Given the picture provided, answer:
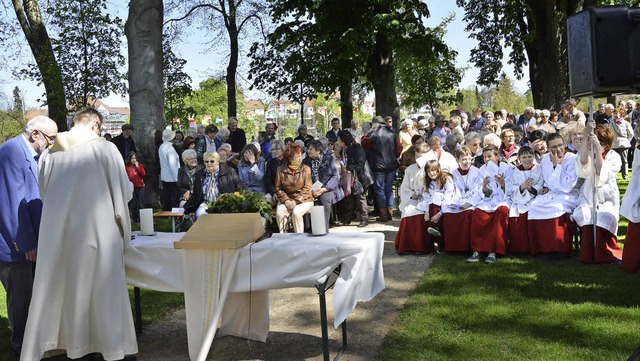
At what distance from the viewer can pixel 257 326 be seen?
5.23 m

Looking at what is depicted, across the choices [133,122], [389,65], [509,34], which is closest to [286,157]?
[133,122]

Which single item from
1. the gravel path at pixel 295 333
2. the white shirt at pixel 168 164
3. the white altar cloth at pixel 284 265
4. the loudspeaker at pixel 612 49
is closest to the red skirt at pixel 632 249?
the gravel path at pixel 295 333

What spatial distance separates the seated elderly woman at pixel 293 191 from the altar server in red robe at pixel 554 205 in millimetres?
3145

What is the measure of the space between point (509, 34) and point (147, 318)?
2373 centimetres

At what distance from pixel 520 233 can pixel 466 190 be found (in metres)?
0.92

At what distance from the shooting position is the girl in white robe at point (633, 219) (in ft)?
20.4

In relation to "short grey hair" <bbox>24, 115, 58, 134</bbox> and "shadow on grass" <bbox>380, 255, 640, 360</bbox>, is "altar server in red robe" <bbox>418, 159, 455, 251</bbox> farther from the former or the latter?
"short grey hair" <bbox>24, 115, 58, 134</bbox>

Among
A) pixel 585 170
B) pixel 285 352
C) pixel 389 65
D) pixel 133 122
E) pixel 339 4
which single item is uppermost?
pixel 339 4

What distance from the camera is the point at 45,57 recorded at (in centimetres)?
1524

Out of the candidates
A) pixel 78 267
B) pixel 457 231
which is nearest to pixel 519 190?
pixel 457 231

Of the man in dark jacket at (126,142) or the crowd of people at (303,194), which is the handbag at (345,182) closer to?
the crowd of people at (303,194)

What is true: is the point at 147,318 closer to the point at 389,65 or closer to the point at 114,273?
the point at 114,273

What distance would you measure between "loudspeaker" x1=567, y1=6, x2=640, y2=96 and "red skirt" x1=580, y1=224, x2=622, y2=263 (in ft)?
13.4

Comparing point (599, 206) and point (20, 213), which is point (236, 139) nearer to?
point (599, 206)
